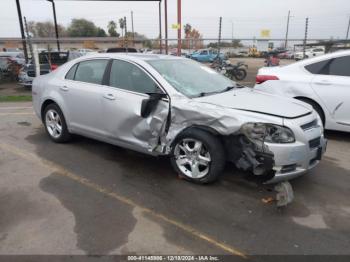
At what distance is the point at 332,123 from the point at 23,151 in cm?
521

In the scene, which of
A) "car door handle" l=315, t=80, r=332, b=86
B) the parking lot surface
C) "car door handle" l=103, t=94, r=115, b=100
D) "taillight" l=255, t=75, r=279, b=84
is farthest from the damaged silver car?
"car door handle" l=315, t=80, r=332, b=86

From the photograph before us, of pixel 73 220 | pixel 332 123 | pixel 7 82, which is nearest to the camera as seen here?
pixel 73 220

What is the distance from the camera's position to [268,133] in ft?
12.0

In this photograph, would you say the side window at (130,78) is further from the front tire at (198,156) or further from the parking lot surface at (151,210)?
the parking lot surface at (151,210)

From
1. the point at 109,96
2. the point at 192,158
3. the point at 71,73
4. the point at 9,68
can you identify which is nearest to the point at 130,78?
the point at 109,96

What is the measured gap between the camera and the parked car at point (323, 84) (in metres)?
5.75

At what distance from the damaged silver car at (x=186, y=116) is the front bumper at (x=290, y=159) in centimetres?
1

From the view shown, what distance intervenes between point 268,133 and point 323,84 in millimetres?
2847

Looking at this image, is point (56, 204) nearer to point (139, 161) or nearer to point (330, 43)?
point (139, 161)

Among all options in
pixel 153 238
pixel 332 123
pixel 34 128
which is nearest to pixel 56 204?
pixel 153 238

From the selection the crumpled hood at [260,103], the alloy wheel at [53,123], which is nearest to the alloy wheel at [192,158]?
the crumpled hood at [260,103]

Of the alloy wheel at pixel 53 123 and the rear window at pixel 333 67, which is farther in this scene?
the rear window at pixel 333 67

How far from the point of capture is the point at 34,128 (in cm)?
677

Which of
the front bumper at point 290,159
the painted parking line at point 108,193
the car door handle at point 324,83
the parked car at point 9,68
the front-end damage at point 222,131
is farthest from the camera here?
the parked car at point 9,68
